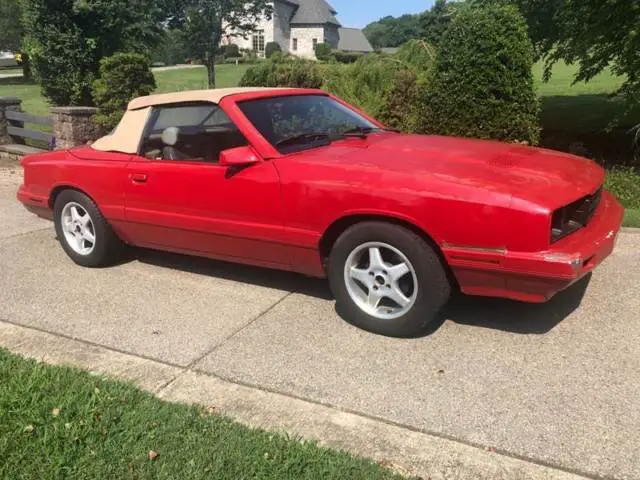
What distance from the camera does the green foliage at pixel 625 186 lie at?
267 inches

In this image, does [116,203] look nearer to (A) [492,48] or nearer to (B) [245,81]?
(A) [492,48]

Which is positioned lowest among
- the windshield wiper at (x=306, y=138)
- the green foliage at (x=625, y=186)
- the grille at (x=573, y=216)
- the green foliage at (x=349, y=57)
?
the green foliage at (x=625, y=186)

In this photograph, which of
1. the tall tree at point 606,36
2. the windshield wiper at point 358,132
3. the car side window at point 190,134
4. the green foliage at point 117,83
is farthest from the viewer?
the green foliage at point 117,83

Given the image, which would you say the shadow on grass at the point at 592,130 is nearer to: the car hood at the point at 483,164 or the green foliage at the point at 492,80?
the green foliage at the point at 492,80

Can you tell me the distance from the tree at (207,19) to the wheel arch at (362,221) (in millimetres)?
22927

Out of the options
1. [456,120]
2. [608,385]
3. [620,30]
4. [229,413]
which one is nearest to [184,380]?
[229,413]

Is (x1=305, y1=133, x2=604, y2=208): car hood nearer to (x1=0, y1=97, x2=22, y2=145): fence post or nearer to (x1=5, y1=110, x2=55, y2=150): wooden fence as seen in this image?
(x1=5, y1=110, x2=55, y2=150): wooden fence

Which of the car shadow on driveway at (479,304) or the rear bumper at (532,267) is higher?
the rear bumper at (532,267)

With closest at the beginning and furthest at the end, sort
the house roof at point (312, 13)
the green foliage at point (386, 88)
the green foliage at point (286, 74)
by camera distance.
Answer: the green foliage at point (386, 88) < the green foliage at point (286, 74) < the house roof at point (312, 13)

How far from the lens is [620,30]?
287 inches

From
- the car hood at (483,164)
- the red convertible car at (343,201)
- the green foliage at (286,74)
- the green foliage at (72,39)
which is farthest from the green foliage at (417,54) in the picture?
the green foliage at (72,39)

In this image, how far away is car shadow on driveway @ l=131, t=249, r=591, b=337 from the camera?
3.92 m

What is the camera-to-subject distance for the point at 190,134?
15.2ft

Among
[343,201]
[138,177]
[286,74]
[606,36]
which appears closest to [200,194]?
Result: [138,177]
